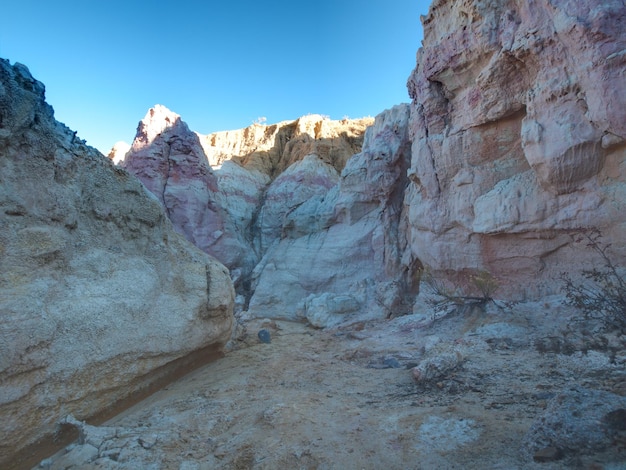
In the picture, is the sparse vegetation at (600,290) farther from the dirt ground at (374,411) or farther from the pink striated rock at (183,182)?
the pink striated rock at (183,182)

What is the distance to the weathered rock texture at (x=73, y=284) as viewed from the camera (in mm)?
2760

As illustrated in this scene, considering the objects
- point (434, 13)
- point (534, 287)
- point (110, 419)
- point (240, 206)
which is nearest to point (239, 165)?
point (240, 206)

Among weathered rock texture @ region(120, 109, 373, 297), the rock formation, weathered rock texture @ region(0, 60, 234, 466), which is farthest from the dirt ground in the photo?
weathered rock texture @ region(120, 109, 373, 297)

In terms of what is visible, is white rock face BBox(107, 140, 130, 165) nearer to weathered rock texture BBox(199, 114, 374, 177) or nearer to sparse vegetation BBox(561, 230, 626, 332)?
weathered rock texture BBox(199, 114, 374, 177)

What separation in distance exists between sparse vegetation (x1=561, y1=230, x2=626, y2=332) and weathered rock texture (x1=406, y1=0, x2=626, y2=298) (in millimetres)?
185

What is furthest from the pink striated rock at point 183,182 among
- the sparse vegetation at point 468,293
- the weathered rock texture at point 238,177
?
the sparse vegetation at point 468,293

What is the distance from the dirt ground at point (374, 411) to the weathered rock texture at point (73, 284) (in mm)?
393

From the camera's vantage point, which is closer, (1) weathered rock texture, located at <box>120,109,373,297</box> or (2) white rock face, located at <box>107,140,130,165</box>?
(1) weathered rock texture, located at <box>120,109,373,297</box>

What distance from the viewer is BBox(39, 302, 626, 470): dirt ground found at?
2.31 m

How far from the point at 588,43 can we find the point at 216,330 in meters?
6.64

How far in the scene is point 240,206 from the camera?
1552 cm

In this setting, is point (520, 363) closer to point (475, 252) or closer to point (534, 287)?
point (534, 287)

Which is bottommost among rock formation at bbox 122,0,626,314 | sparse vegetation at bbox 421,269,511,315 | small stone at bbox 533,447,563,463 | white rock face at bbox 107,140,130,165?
small stone at bbox 533,447,563,463

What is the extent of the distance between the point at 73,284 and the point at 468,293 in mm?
6833
